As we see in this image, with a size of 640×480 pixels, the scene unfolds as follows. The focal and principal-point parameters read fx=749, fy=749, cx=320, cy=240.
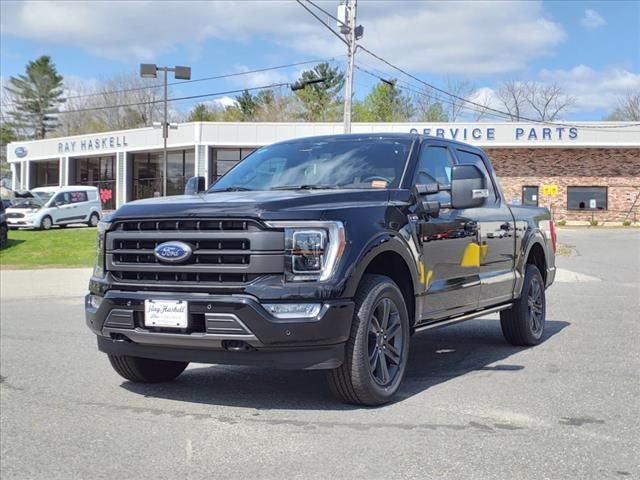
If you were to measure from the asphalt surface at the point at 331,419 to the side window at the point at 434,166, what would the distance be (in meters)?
1.63

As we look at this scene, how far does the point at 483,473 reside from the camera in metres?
3.85

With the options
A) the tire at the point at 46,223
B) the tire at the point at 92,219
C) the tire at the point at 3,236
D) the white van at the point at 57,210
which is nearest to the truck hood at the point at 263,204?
the tire at the point at 3,236

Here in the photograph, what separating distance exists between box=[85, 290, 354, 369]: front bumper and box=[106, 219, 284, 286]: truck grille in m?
0.13

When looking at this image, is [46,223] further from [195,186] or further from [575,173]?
[575,173]

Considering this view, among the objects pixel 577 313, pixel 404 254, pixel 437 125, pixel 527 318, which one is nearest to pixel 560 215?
pixel 437 125

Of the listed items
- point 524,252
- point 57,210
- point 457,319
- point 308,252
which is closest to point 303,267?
point 308,252

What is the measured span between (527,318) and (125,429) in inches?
174

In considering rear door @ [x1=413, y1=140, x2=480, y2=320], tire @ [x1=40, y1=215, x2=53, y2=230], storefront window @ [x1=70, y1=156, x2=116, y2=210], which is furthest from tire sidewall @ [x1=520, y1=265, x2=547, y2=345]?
storefront window @ [x1=70, y1=156, x2=116, y2=210]

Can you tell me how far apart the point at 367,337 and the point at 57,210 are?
28.6 m

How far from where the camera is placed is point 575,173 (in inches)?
1638

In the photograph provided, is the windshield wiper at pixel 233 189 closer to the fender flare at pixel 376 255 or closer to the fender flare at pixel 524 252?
the fender flare at pixel 376 255

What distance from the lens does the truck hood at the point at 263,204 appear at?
468cm

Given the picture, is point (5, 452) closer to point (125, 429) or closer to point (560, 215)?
point (125, 429)

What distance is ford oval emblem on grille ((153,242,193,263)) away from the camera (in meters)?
4.75
